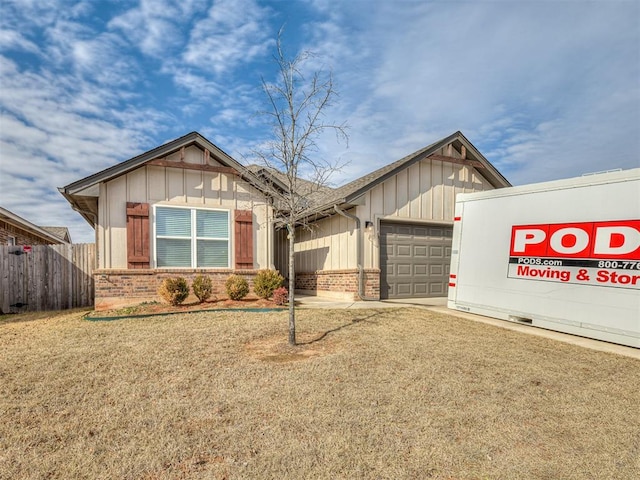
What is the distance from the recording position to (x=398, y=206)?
1131cm

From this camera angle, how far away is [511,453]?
267 centimetres

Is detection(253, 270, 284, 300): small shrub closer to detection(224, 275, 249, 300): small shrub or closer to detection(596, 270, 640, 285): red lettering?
detection(224, 275, 249, 300): small shrub

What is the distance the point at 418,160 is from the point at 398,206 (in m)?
1.63

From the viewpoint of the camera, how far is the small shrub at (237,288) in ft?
30.5

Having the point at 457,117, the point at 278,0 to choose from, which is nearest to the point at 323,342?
the point at 278,0

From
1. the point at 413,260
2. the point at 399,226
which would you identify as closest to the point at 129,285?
the point at 399,226

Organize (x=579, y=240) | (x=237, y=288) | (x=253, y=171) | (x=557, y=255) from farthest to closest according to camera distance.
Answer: (x=253, y=171) < (x=237, y=288) < (x=557, y=255) < (x=579, y=240)

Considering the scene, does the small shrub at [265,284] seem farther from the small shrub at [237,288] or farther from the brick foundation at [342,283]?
the brick foundation at [342,283]

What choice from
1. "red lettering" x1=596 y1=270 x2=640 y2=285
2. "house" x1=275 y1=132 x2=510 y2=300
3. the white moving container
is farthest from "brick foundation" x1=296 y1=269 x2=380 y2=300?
"red lettering" x1=596 y1=270 x2=640 y2=285

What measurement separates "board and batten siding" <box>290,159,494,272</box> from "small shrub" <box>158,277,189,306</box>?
4.21 metres

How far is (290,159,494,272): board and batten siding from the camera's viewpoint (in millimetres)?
10828

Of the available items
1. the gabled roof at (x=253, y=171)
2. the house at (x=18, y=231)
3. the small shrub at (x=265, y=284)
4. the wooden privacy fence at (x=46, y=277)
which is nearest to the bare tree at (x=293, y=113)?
the gabled roof at (x=253, y=171)

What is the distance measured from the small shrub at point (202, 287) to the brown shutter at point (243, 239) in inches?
41.6

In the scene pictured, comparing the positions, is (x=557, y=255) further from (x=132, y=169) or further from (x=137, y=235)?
(x=132, y=169)
